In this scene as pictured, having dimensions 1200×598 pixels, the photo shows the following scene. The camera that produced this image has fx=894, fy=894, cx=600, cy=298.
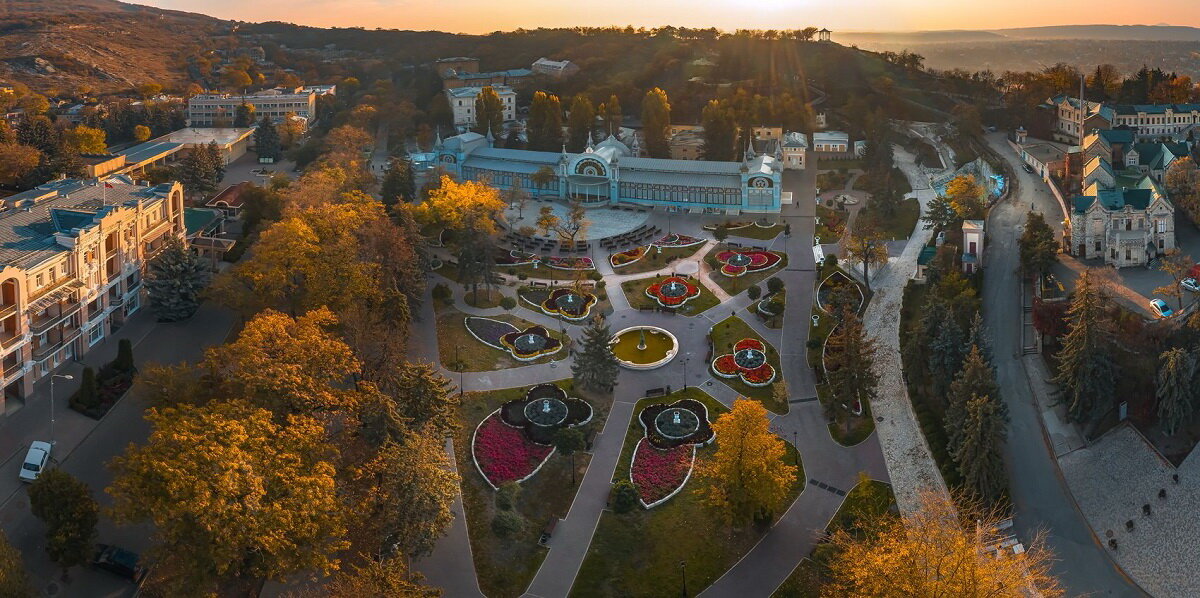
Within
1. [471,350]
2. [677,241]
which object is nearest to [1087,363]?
[471,350]

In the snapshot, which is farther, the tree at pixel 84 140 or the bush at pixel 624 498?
the tree at pixel 84 140

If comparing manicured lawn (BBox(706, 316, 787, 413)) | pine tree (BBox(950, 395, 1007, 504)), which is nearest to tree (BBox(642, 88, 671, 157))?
manicured lawn (BBox(706, 316, 787, 413))

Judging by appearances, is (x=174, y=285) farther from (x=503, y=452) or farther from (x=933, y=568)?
(x=933, y=568)

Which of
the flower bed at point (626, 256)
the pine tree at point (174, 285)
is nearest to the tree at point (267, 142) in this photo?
the pine tree at point (174, 285)

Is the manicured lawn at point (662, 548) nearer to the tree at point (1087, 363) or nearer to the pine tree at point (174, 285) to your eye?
the tree at point (1087, 363)

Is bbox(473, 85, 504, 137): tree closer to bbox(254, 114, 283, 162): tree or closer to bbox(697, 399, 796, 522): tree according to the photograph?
bbox(254, 114, 283, 162): tree
